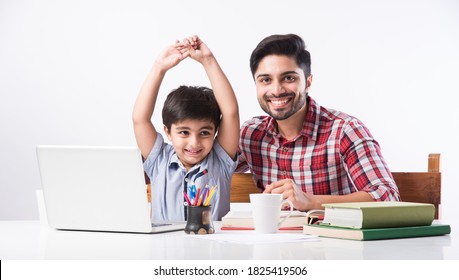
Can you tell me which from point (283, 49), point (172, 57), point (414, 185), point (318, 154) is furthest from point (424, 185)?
point (172, 57)

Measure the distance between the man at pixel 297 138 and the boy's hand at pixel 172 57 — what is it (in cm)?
38

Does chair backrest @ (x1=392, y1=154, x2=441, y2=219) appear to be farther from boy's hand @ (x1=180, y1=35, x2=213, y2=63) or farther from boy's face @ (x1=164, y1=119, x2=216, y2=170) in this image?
boy's hand @ (x1=180, y1=35, x2=213, y2=63)

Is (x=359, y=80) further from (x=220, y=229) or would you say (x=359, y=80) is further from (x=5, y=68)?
(x=220, y=229)

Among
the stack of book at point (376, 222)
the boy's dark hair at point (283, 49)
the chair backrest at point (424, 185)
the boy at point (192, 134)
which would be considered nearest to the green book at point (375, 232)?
the stack of book at point (376, 222)

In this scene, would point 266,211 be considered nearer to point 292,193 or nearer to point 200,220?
point 200,220

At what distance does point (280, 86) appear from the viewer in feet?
7.51

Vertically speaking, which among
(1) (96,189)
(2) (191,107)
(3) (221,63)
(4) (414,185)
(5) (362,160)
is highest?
(3) (221,63)

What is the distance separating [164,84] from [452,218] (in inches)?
77.3

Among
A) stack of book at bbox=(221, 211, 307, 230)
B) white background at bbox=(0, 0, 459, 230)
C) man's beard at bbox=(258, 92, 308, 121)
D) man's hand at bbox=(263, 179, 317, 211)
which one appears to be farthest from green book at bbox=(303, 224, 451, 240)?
white background at bbox=(0, 0, 459, 230)

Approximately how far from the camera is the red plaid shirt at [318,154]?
221 centimetres

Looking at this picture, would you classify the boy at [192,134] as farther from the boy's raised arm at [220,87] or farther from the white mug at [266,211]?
the white mug at [266,211]

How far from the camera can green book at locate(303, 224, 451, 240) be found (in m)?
1.20

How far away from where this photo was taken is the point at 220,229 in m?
1.45

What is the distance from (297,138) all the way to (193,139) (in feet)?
1.47
